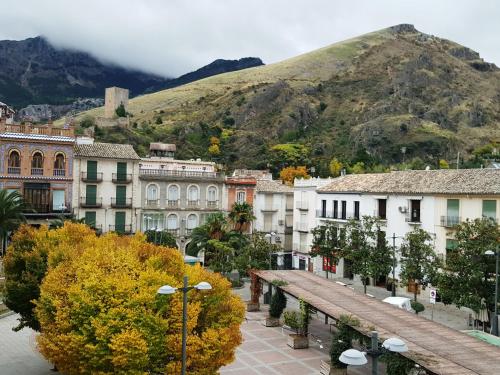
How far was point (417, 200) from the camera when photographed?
40688mm

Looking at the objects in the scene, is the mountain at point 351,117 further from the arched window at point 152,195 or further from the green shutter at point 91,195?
the green shutter at point 91,195

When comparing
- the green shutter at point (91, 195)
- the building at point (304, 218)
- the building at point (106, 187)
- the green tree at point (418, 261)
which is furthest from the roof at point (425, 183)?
the green shutter at point (91, 195)

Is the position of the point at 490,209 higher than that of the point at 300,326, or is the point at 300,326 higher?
the point at 490,209

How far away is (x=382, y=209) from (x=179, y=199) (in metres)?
20.8

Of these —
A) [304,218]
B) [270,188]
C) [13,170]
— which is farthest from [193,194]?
[13,170]

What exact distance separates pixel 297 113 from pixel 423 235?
338ft

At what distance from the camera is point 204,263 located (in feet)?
171

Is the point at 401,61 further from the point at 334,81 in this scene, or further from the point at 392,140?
the point at 392,140

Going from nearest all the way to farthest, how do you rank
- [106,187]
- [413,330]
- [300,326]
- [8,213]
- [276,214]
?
[413,330]
[300,326]
[8,213]
[106,187]
[276,214]

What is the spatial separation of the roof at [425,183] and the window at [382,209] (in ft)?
3.28

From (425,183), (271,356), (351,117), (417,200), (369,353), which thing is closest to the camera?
(369,353)

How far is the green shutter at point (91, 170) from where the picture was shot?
48562mm

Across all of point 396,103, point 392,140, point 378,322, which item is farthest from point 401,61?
point 378,322

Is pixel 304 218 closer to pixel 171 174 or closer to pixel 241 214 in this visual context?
pixel 241 214
